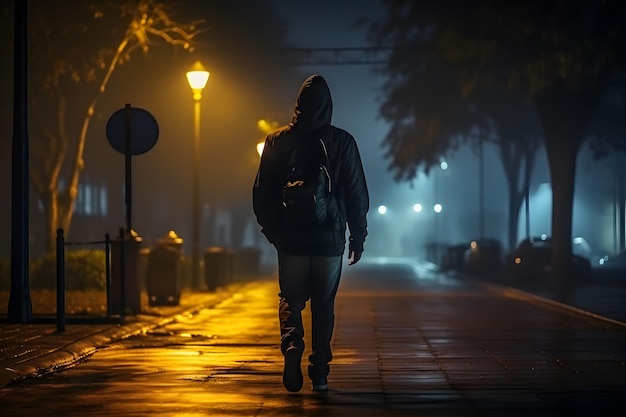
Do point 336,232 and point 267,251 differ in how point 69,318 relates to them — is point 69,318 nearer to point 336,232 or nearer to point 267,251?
point 336,232

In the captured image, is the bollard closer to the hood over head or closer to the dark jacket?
the dark jacket

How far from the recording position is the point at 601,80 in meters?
31.7

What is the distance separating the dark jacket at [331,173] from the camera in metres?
9.34

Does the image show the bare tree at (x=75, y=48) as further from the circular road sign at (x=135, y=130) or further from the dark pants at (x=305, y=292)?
the dark pants at (x=305, y=292)

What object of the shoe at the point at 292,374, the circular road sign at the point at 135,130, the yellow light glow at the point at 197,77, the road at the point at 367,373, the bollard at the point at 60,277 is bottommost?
the road at the point at 367,373

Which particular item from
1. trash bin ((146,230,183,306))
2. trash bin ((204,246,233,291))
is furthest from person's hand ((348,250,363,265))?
trash bin ((204,246,233,291))

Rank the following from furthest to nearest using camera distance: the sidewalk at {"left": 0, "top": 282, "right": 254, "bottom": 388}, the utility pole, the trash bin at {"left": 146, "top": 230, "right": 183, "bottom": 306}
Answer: the trash bin at {"left": 146, "top": 230, "right": 183, "bottom": 306}
the utility pole
the sidewalk at {"left": 0, "top": 282, "right": 254, "bottom": 388}

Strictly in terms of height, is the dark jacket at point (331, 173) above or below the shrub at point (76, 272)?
above

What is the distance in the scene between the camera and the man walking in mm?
9297

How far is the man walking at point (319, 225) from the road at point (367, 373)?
1.68 ft

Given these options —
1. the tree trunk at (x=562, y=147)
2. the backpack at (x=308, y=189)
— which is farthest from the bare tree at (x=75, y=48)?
the backpack at (x=308, y=189)

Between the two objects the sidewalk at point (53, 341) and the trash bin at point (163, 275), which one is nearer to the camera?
the sidewalk at point (53, 341)

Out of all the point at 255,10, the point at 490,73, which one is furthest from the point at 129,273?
the point at 255,10

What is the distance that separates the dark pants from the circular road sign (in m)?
9.62
